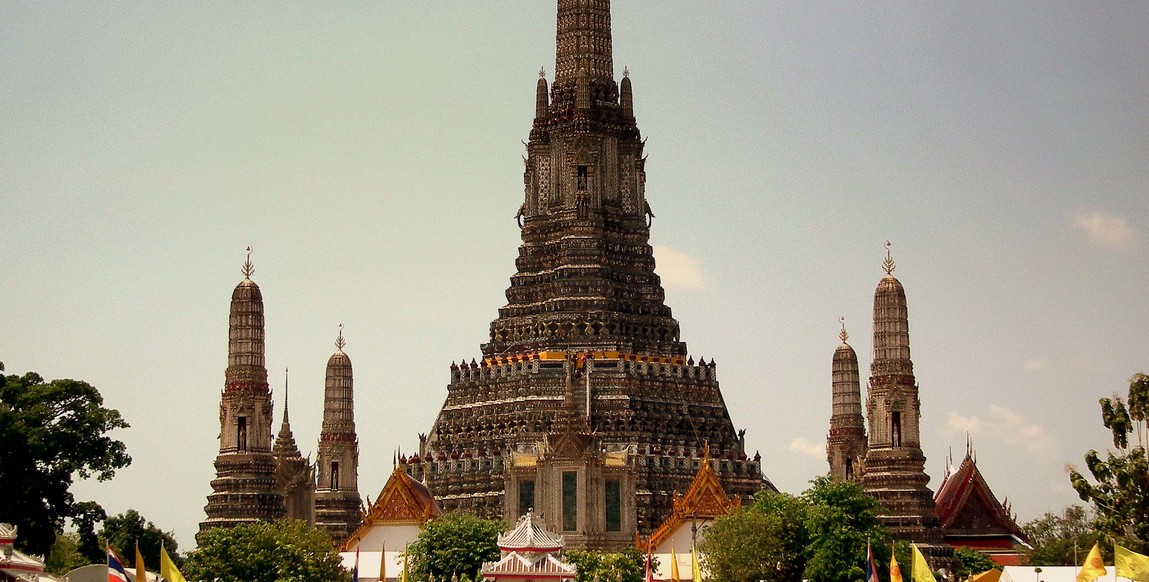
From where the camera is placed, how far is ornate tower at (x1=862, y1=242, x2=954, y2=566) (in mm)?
107938

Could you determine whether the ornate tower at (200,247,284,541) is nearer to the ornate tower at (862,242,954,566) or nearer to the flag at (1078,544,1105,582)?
the ornate tower at (862,242,954,566)

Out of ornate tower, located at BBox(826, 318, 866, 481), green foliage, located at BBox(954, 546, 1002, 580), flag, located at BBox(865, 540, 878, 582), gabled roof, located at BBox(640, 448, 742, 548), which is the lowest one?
flag, located at BBox(865, 540, 878, 582)

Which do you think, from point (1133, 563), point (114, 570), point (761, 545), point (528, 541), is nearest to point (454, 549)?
point (528, 541)

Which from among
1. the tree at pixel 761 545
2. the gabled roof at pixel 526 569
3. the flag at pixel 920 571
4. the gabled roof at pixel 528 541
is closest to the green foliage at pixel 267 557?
the gabled roof at pixel 526 569

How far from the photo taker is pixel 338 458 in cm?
12244

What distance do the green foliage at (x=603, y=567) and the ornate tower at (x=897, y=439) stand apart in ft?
44.3

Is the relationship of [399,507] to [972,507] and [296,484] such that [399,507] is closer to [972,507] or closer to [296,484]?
[296,484]

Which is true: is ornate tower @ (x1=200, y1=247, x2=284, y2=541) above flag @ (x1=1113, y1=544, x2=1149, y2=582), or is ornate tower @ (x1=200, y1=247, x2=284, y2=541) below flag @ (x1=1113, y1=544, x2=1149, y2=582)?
above

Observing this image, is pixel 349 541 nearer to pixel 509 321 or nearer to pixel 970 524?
pixel 509 321

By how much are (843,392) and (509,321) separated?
16028 mm

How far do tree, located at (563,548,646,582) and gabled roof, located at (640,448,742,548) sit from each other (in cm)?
850

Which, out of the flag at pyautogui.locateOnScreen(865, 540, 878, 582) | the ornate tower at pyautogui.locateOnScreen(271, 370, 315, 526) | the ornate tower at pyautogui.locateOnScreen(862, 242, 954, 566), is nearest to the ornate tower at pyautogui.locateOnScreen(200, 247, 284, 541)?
the ornate tower at pyautogui.locateOnScreen(271, 370, 315, 526)

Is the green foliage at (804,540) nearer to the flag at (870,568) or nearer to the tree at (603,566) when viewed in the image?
the flag at (870,568)

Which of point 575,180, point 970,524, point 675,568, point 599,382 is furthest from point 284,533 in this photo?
point 970,524
